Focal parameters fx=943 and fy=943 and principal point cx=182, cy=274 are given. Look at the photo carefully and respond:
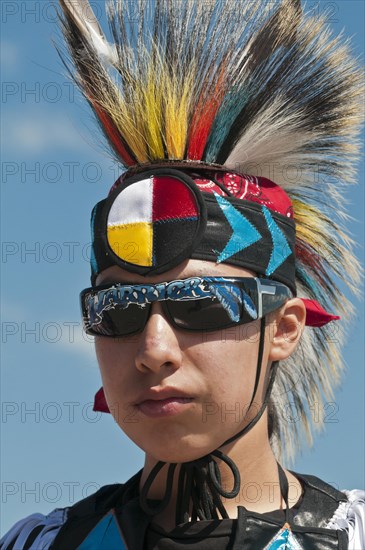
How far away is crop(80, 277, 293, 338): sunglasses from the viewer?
3412 millimetres

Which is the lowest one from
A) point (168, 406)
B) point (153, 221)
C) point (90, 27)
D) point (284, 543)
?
point (284, 543)

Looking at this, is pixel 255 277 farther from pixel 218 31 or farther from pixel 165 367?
pixel 218 31

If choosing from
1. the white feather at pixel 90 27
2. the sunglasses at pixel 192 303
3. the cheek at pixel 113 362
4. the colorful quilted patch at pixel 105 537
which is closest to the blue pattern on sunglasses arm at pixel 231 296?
the sunglasses at pixel 192 303

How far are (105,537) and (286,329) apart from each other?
1.08m

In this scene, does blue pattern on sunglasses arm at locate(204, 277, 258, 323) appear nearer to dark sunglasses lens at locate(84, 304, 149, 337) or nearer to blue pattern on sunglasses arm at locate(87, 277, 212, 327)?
blue pattern on sunglasses arm at locate(87, 277, 212, 327)

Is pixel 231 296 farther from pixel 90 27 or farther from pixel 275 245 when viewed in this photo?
pixel 90 27

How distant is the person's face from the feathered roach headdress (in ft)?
1.02

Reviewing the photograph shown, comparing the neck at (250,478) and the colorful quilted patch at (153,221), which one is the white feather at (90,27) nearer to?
the colorful quilted patch at (153,221)

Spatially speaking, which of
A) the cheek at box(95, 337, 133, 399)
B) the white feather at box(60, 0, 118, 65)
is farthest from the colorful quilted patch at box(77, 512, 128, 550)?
the white feather at box(60, 0, 118, 65)

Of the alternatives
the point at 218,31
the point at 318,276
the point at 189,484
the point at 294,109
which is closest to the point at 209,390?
the point at 189,484

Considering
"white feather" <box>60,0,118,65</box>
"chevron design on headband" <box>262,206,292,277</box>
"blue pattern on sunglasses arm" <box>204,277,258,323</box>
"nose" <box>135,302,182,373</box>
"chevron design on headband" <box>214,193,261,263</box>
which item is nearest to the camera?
"nose" <box>135,302,182,373</box>

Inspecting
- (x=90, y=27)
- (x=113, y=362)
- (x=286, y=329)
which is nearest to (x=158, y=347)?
(x=113, y=362)

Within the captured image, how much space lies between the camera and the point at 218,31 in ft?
13.3

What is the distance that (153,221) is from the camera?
355cm
